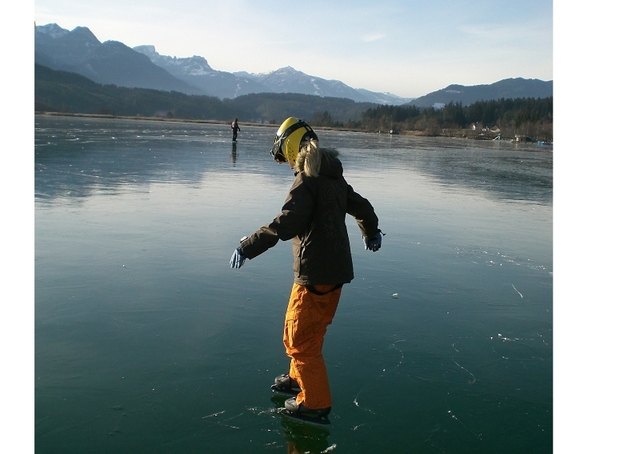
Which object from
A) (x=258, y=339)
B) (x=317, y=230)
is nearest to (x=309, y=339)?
(x=317, y=230)

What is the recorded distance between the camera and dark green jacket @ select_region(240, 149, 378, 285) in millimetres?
3471

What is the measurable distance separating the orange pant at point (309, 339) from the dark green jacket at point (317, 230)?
116 mm

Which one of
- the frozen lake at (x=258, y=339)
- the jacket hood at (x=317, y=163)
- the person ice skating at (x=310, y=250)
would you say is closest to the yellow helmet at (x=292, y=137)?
the person ice skating at (x=310, y=250)

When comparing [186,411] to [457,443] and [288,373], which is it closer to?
[288,373]

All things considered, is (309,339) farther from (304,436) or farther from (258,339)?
(258,339)

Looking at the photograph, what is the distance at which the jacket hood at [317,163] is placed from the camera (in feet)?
11.4

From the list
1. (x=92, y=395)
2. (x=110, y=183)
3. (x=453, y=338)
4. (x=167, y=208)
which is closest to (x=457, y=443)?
(x=453, y=338)

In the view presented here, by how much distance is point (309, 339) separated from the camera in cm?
360

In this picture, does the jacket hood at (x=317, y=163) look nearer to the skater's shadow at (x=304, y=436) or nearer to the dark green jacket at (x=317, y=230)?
the dark green jacket at (x=317, y=230)

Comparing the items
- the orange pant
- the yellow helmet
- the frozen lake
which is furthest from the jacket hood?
the frozen lake

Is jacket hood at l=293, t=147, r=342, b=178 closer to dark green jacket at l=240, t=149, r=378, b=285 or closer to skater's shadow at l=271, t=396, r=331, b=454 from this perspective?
dark green jacket at l=240, t=149, r=378, b=285

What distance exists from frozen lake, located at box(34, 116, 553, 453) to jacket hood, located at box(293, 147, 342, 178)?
1.46 m

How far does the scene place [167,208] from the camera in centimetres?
1005

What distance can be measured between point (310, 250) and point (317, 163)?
554mm
